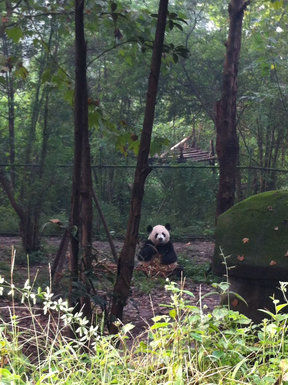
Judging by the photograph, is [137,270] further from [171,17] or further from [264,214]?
[171,17]

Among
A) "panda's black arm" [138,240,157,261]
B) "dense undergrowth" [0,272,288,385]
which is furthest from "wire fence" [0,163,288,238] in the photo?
"dense undergrowth" [0,272,288,385]

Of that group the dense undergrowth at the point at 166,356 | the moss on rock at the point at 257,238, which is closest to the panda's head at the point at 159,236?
the moss on rock at the point at 257,238

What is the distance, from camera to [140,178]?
9.56ft

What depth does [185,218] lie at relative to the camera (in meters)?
10.0

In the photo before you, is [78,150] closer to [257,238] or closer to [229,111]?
[257,238]

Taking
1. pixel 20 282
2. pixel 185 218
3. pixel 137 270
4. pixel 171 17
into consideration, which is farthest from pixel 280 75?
pixel 171 17

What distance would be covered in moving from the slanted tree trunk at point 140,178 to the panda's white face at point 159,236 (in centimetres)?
398

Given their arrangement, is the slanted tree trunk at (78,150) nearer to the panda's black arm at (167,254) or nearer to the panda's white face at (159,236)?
the panda's black arm at (167,254)

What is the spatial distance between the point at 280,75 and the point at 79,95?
311 inches

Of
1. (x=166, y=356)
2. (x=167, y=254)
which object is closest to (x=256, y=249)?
(x=166, y=356)

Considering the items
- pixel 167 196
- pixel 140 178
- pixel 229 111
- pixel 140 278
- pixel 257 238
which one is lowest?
pixel 140 278

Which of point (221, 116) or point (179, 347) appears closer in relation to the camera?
point (179, 347)

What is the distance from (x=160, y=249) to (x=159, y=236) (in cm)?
16

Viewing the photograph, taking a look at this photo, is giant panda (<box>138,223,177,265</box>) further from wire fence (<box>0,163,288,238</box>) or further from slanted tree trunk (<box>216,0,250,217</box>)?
wire fence (<box>0,163,288,238</box>)
